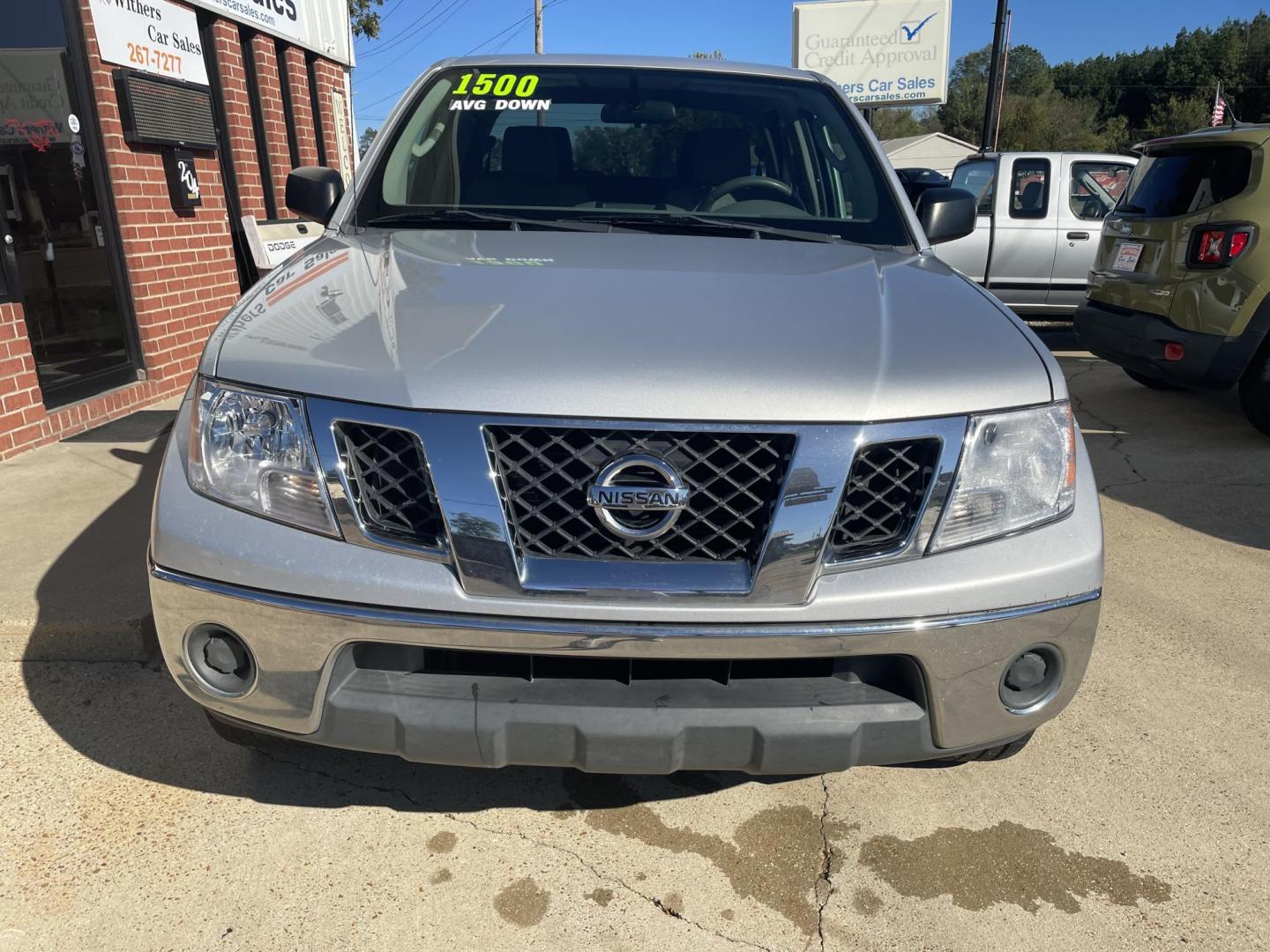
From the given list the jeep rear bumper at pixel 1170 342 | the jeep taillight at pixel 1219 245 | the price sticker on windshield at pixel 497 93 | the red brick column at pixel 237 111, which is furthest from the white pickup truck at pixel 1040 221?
the price sticker on windshield at pixel 497 93

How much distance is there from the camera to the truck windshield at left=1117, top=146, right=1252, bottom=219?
5.26m

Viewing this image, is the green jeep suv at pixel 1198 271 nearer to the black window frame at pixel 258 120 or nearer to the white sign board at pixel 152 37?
the white sign board at pixel 152 37

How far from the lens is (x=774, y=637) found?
167cm

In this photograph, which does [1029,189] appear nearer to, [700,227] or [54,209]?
[700,227]

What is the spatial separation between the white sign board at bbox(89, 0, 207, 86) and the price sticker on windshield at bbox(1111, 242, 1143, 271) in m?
6.43

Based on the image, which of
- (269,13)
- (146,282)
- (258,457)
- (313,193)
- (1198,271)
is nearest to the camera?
(258,457)

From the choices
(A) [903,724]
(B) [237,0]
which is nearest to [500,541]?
(A) [903,724]

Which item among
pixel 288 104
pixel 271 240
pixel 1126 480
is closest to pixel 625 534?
pixel 1126 480

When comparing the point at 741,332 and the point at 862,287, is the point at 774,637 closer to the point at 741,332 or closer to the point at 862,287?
the point at 741,332

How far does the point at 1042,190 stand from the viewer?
8906 mm

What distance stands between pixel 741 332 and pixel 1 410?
4299mm

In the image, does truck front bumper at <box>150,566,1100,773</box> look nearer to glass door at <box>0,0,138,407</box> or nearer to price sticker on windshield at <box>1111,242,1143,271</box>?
glass door at <box>0,0,138,407</box>

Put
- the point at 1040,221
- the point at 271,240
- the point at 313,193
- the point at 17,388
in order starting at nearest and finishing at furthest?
the point at 313,193, the point at 17,388, the point at 271,240, the point at 1040,221

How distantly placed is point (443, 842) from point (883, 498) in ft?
4.26
